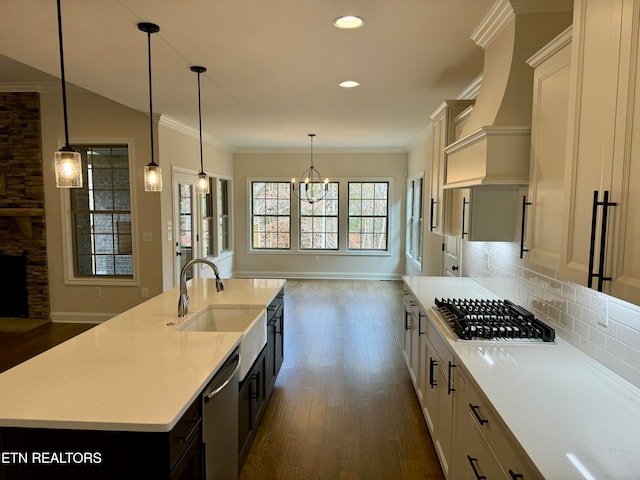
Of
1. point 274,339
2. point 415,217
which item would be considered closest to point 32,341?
point 274,339

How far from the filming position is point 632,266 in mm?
1152

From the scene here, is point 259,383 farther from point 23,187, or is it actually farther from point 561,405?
point 23,187

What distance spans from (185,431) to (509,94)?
223 centimetres

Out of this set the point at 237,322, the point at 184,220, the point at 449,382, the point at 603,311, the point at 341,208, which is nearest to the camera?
the point at 603,311

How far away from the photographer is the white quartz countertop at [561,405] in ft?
3.78

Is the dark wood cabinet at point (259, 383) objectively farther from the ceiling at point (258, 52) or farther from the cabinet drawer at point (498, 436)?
the ceiling at point (258, 52)

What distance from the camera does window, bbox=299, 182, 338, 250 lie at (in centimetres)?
852

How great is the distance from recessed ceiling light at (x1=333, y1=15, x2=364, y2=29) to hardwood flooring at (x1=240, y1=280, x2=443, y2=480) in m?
2.74

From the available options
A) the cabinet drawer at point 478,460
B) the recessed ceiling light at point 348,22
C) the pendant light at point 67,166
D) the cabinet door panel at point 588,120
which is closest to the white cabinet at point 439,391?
the cabinet drawer at point 478,460

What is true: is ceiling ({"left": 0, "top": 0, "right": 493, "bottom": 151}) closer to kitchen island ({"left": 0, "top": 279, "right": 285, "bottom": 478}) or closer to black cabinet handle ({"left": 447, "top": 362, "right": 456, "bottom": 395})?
kitchen island ({"left": 0, "top": 279, "right": 285, "bottom": 478})

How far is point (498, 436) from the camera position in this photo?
1445 millimetres

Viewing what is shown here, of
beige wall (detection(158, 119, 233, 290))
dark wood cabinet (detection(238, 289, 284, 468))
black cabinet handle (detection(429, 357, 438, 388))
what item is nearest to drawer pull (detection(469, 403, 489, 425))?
black cabinet handle (detection(429, 357, 438, 388))

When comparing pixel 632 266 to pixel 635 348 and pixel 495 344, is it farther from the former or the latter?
pixel 495 344

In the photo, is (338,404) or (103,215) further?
(103,215)
